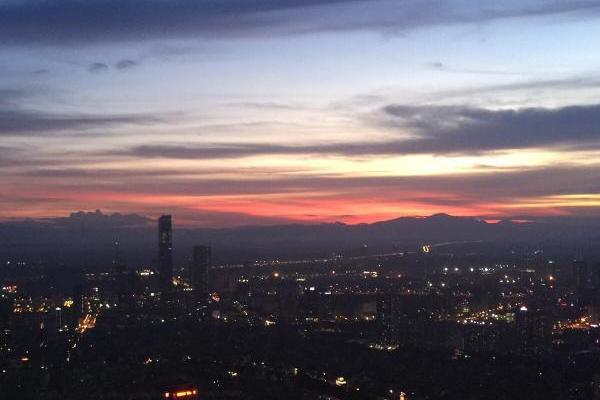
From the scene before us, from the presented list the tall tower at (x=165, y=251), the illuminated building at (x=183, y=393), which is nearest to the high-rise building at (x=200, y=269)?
the tall tower at (x=165, y=251)

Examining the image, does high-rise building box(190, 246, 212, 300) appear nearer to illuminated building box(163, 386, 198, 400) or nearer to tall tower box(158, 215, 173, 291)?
tall tower box(158, 215, 173, 291)

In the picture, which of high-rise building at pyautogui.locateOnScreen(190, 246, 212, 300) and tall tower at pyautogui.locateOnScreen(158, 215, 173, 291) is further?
high-rise building at pyautogui.locateOnScreen(190, 246, 212, 300)

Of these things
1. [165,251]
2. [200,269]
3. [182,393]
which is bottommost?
[182,393]

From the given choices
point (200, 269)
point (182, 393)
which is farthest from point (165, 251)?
point (182, 393)

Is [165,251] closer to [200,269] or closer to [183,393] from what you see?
[200,269]

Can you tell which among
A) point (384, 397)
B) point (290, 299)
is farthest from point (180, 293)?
point (384, 397)

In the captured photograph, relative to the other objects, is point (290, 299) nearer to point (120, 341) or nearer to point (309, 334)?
point (309, 334)

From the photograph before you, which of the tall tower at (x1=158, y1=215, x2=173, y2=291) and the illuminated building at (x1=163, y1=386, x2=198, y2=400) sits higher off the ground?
the tall tower at (x1=158, y1=215, x2=173, y2=291)

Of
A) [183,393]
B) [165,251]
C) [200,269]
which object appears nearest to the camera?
[183,393]

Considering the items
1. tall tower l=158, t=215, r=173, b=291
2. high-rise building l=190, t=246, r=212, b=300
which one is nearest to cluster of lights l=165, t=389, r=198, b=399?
tall tower l=158, t=215, r=173, b=291
